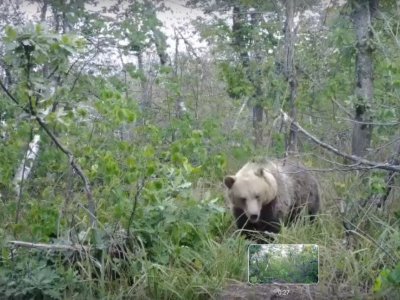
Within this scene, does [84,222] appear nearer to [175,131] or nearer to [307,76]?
[175,131]

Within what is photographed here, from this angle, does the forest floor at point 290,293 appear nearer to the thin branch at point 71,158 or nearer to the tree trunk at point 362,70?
the thin branch at point 71,158

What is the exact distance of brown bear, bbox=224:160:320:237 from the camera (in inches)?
232

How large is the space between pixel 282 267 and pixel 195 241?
0.90m

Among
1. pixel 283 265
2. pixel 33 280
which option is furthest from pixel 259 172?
pixel 33 280

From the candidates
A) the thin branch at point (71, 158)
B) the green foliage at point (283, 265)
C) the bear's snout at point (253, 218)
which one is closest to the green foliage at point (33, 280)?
the thin branch at point (71, 158)

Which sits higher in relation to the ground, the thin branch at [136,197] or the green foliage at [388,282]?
the thin branch at [136,197]

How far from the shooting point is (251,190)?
19.4 feet

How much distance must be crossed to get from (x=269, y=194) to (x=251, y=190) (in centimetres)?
24

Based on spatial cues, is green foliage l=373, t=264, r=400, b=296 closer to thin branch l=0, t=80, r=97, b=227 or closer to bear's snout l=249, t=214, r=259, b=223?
bear's snout l=249, t=214, r=259, b=223

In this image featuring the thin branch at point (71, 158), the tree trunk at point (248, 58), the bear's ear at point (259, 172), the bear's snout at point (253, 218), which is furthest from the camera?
the tree trunk at point (248, 58)

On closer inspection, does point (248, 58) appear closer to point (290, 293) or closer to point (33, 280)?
point (290, 293)

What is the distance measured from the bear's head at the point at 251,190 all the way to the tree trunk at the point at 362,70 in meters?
1.36

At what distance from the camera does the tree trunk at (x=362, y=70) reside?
696 centimetres

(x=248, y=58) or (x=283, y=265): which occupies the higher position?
(x=248, y=58)
